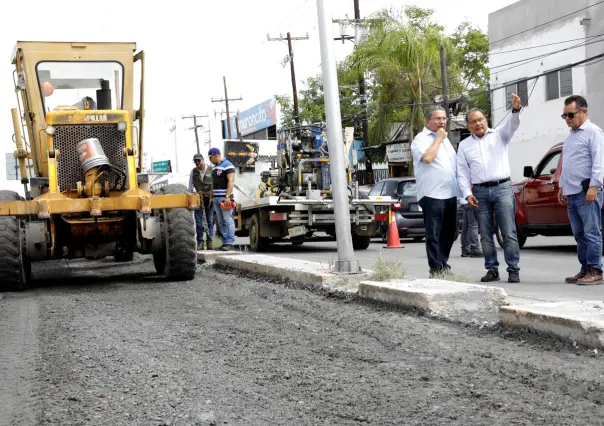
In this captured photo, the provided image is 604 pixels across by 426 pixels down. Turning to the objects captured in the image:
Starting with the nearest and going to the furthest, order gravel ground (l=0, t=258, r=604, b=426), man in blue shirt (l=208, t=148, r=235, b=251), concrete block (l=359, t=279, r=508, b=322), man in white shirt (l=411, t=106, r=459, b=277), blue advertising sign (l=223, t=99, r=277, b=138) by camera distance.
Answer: gravel ground (l=0, t=258, r=604, b=426) → concrete block (l=359, t=279, r=508, b=322) → man in white shirt (l=411, t=106, r=459, b=277) → man in blue shirt (l=208, t=148, r=235, b=251) → blue advertising sign (l=223, t=99, r=277, b=138)

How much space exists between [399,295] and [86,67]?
20.9 ft

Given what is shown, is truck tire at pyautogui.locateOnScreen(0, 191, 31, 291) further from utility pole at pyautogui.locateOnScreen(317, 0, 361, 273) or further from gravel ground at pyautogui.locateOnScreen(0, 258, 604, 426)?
utility pole at pyautogui.locateOnScreen(317, 0, 361, 273)

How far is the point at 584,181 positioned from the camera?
8828 mm

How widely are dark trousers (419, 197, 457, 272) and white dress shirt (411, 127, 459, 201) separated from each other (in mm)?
70

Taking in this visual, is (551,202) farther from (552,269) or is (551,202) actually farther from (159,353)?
(159,353)

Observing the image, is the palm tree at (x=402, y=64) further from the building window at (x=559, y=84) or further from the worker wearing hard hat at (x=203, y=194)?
the worker wearing hard hat at (x=203, y=194)

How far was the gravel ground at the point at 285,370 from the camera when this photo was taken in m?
4.15

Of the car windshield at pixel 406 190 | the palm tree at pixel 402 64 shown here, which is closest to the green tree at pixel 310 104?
the palm tree at pixel 402 64

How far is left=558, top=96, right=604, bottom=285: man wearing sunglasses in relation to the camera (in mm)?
8719

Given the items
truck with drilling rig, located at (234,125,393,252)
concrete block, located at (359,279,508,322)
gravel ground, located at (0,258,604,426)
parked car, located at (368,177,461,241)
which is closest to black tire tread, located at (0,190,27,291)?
gravel ground, located at (0,258,604,426)

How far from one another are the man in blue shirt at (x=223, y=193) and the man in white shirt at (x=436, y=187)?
21.9 ft

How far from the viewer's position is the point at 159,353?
19.2 feet

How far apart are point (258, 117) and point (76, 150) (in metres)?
64.7

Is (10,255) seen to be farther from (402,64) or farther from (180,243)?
(402,64)
